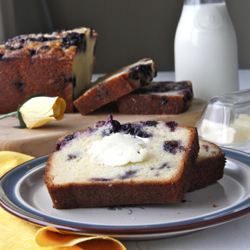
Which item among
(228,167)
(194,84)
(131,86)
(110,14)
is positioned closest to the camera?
(228,167)

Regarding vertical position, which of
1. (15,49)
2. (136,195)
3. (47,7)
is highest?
(47,7)

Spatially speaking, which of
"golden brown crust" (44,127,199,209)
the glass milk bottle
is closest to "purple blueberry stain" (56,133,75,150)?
"golden brown crust" (44,127,199,209)

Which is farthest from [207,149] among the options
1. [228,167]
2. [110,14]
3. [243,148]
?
[110,14]

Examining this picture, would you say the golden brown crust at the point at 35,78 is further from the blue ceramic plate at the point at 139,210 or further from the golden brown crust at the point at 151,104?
the blue ceramic plate at the point at 139,210

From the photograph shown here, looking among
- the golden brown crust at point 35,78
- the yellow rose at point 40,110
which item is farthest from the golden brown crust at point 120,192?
the golden brown crust at point 35,78

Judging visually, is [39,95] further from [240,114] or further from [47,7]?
[47,7]

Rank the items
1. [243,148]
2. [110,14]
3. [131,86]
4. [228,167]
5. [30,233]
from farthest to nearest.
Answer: [110,14]
[131,86]
[243,148]
[228,167]
[30,233]

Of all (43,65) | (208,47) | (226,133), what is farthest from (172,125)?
(208,47)
